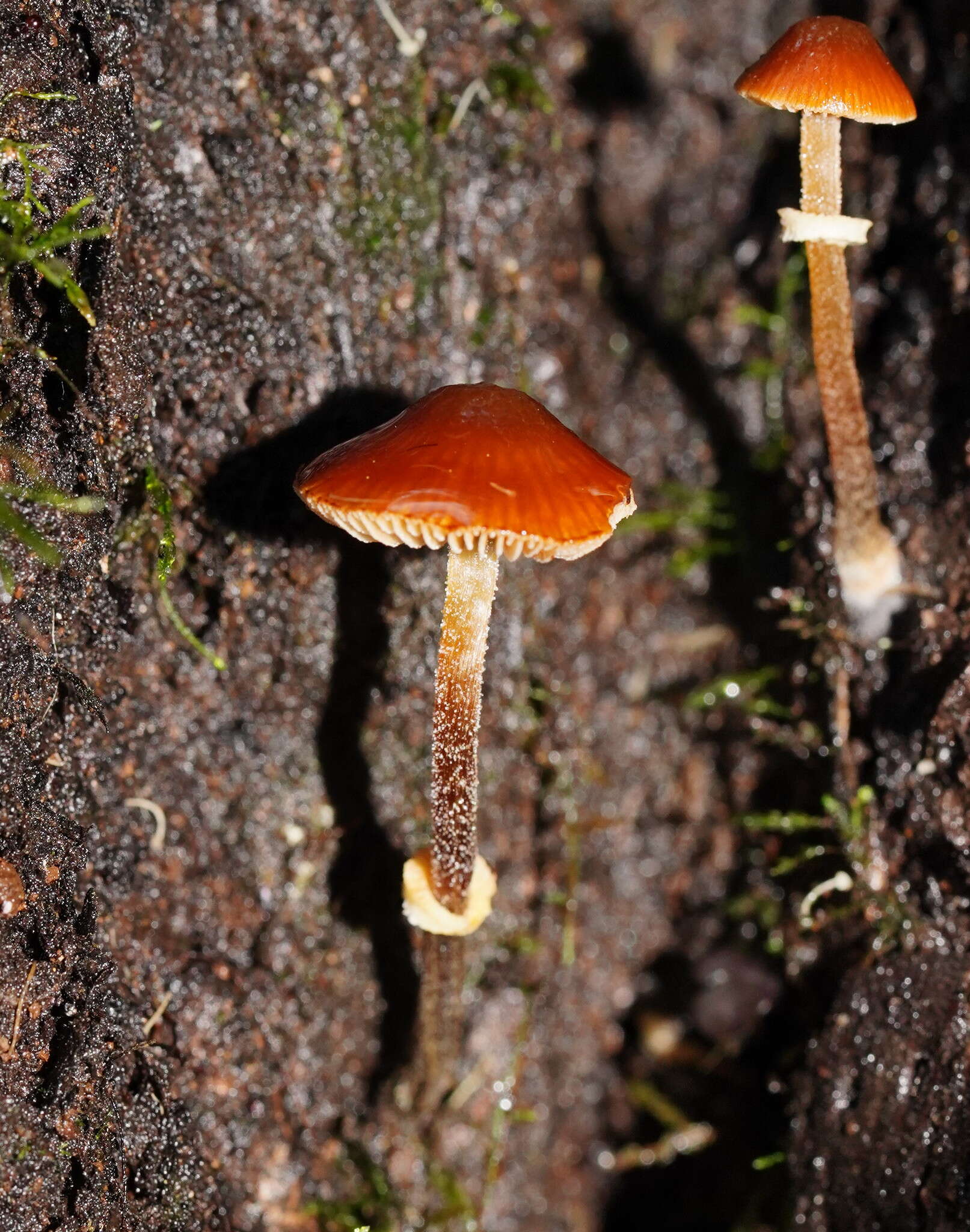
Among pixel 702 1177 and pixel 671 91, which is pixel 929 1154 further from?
pixel 671 91

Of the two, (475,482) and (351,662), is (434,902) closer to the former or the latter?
(351,662)

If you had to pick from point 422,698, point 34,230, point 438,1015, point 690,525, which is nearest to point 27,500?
point 34,230

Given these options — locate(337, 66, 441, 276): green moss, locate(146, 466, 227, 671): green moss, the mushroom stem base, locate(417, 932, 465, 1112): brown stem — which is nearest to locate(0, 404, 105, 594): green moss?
locate(146, 466, 227, 671): green moss

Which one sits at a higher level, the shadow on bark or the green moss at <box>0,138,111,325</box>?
the green moss at <box>0,138,111,325</box>

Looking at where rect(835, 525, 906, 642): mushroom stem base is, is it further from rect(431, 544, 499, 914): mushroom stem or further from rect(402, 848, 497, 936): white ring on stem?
rect(402, 848, 497, 936): white ring on stem

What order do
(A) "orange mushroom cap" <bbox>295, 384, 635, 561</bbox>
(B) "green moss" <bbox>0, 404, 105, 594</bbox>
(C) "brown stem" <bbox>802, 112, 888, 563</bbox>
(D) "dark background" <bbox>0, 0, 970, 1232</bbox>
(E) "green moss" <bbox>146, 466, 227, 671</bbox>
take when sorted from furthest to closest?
(C) "brown stem" <bbox>802, 112, 888, 563</bbox>, (E) "green moss" <bbox>146, 466, 227, 671</bbox>, (D) "dark background" <bbox>0, 0, 970, 1232</bbox>, (B) "green moss" <bbox>0, 404, 105, 594</bbox>, (A) "orange mushroom cap" <bbox>295, 384, 635, 561</bbox>

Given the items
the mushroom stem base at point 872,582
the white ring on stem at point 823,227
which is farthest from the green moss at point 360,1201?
the white ring on stem at point 823,227

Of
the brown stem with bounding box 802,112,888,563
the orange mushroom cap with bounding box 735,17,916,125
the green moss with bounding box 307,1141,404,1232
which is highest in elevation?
the orange mushroom cap with bounding box 735,17,916,125
